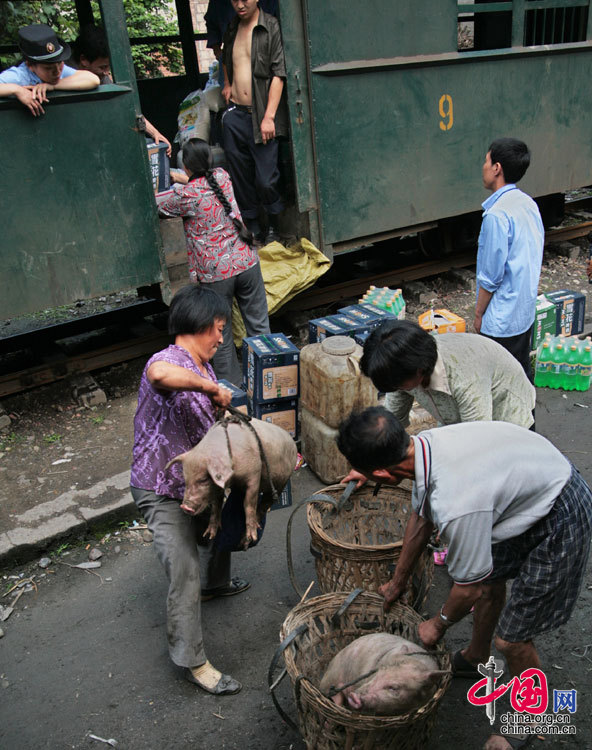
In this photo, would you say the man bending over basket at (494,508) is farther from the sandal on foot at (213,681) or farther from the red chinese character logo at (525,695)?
the sandal on foot at (213,681)

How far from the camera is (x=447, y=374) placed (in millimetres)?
2859

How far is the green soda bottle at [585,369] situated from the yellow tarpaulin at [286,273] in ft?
7.67

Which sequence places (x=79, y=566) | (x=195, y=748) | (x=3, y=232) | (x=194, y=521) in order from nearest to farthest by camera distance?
(x=195, y=748), (x=194, y=521), (x=79, y=566), (x=3, y=232)

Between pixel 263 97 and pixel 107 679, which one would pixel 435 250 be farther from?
pixel 107 679

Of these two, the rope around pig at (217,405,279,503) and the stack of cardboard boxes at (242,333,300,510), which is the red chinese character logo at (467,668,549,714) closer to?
the rope around pig at (217,405,279,503)

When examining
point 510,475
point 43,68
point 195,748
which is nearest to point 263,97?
point 43,68

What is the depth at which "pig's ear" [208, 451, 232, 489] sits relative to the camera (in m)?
2.50

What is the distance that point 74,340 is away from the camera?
6336 mm

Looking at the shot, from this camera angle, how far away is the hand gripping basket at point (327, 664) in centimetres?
223

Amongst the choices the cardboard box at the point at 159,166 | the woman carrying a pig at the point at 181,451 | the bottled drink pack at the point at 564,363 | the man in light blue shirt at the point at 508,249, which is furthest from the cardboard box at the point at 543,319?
the woman carrying a pig at the point at 181,451

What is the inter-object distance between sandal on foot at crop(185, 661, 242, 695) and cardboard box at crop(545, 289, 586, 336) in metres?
4.50

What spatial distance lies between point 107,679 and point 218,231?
10.6ft

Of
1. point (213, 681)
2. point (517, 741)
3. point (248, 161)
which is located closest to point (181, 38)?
point (248, 161)

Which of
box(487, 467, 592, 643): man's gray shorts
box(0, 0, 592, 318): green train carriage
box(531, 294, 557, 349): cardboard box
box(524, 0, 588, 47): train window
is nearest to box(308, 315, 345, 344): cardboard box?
box(0, 0, 592, 318): green train carriage
